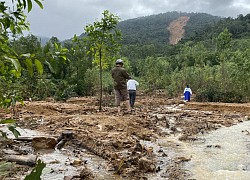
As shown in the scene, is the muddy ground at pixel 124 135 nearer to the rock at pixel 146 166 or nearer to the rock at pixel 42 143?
the rock at pixel 146 166

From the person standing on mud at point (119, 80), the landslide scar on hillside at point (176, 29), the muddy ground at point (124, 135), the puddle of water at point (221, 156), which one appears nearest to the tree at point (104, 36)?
the person standing on mud at point (119, 80)

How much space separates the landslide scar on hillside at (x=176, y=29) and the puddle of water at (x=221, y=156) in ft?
353

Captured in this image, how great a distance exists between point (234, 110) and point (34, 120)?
8.39 meters

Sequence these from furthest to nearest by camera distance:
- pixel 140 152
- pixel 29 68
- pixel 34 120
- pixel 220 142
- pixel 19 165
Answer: pixel 34 120 → pixel 220 142 → pixel 140 152 → pixel 19 165 → pixel 29 68

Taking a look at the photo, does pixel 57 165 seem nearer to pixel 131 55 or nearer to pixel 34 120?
pixel 34 120

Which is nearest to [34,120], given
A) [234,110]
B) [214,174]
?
[214,174]

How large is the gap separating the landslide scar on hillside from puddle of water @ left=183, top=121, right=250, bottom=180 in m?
107

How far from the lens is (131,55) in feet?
186

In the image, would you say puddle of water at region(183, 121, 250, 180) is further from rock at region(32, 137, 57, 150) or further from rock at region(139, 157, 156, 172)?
rock at region(32, 137, 57, 150)

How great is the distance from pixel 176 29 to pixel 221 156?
134 m

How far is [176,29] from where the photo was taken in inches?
5315

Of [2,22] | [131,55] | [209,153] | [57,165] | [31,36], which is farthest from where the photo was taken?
[131,55]

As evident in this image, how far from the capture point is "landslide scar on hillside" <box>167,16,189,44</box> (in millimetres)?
118525

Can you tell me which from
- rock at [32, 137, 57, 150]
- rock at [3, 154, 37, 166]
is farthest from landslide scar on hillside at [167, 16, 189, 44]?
rock at [3, 154, 37, 166]
